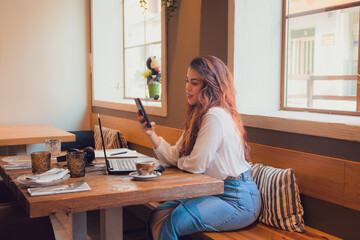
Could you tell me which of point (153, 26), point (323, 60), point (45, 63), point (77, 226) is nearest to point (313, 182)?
point (323, 60)

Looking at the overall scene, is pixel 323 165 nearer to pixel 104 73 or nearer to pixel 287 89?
pixel 287 89

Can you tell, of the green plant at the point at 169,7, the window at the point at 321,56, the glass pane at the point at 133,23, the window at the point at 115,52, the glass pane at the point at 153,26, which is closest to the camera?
the window at the point at 321,56

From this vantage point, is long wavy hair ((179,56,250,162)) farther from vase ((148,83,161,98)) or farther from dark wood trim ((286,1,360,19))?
vase ((148,83,161,98))

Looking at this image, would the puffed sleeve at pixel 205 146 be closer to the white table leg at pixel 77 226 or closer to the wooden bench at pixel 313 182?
the wooden bench at pixel 313 182

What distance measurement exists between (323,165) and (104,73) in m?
3.51

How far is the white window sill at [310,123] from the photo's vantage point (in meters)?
2.05

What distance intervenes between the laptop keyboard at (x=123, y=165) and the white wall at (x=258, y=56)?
87cm

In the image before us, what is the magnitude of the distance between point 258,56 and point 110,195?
5.14 feet

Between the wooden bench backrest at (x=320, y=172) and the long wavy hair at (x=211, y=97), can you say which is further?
the long wavy hair at (x=211, y=97)

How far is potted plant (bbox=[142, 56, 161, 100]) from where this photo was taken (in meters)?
4.02

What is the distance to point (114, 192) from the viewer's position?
1.68 m

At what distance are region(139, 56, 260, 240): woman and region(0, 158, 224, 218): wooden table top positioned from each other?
0.16 metres

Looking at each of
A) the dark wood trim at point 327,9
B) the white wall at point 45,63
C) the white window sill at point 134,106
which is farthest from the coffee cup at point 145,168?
the white wall at point 45,63

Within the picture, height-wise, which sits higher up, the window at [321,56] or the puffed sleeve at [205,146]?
the window at [321,56]
